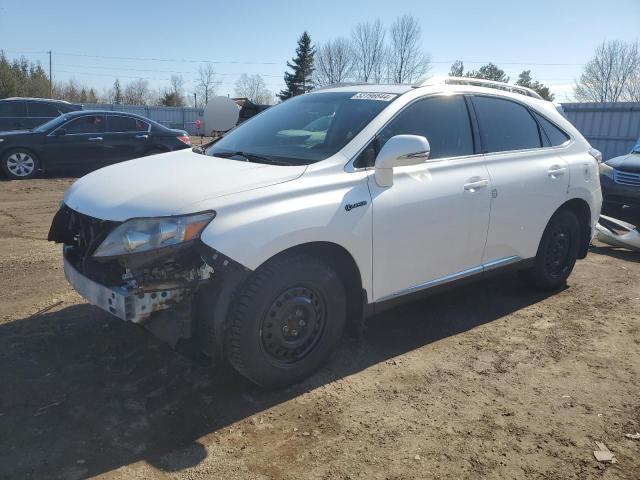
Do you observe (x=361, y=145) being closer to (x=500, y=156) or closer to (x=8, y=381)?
(x=500, y=156)

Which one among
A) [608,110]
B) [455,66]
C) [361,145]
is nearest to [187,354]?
[361,145]

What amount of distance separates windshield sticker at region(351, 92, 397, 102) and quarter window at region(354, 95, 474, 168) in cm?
15

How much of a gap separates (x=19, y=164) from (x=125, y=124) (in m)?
2.40

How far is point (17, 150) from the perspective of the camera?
1122cm

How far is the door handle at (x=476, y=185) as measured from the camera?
12.9 feet

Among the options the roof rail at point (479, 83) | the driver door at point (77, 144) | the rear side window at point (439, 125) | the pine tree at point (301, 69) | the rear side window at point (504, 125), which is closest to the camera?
the rear side window at point (439, 125)

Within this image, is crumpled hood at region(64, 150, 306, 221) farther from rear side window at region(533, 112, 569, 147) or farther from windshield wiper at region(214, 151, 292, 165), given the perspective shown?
rear side window at region(533, 112, 569, 147)

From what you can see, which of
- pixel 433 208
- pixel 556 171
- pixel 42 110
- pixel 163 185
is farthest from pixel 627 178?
pixel 42 110

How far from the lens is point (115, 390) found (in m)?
3.21

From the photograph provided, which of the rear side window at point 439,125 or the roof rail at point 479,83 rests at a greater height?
the roof rail at point 479,83

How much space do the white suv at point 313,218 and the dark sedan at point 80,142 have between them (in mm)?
8616

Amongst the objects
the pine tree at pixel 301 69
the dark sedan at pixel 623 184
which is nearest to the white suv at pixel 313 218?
the dark sedan at pixel 623 184

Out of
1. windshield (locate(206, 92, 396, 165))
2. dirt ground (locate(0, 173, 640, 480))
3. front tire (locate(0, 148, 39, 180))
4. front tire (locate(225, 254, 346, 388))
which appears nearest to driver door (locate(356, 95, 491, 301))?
windshield (locate(206, 92, 396, 165))

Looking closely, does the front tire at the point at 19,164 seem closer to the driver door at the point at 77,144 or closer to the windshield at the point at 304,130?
the driver door at the point at 77,144
